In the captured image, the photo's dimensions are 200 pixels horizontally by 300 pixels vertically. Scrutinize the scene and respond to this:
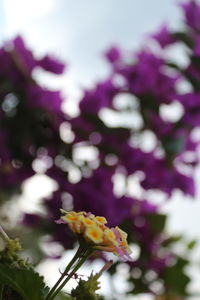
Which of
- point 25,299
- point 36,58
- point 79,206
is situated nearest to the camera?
point 25,299

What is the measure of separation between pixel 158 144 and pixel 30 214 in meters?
0.28

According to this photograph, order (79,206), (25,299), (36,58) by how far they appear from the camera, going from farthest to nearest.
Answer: (36,58) → (79,206) → (25,299)

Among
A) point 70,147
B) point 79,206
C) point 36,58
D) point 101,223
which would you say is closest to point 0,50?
point 36,58

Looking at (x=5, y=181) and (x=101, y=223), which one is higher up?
(x=5, y=181)

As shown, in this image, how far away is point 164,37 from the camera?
1.21 metres

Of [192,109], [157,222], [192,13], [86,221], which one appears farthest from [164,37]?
[86,221]

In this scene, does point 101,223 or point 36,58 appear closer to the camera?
point 101,223

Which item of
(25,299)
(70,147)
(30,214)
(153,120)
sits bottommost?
(25,299)

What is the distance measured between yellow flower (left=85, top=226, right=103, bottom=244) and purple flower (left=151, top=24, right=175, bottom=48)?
3.10ft

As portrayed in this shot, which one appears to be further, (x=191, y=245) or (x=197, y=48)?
(x=191, y=245)

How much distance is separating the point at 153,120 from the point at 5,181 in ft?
0.95

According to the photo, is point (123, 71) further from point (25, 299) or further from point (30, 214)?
point (25, 299)

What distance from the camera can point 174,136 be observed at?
1064 mm

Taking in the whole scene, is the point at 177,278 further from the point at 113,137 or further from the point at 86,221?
the point at 86,221
